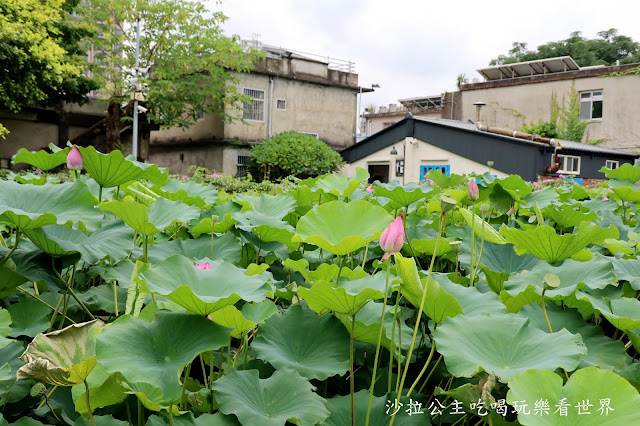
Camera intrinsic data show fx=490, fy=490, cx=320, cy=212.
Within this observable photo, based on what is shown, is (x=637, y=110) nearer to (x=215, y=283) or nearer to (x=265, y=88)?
(x=265, y=88)

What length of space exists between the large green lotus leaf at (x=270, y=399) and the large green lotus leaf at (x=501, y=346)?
15 centimetres

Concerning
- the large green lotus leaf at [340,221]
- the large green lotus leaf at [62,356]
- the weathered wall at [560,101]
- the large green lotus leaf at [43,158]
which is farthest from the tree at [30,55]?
the weathered wall at [560,101]

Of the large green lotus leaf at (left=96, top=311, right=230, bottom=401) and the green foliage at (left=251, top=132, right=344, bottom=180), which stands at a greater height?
the green foliage at (left=251, top=132, right=344, bottom=180)

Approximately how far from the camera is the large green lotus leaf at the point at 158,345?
45 centimetres

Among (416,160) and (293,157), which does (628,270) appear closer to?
(293,157)

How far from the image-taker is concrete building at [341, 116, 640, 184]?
10211 millimetres

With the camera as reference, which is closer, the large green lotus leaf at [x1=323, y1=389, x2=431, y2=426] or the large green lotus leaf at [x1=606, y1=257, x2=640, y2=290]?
the large green lotus leaf at [x1=323, y1=389, x2=431, y2=426]

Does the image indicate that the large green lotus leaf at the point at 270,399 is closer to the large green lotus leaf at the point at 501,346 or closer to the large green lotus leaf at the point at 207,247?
the large green lotus leaf at the point at 501,346

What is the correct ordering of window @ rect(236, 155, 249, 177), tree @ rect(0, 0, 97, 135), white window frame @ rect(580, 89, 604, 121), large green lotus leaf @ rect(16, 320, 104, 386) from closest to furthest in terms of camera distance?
large green lotus leaf @ rect(16, 320, 104, 386) → tree @ rect(0, 0, 97, 135) → window @ rect(236, 155, 249, 177) → white window frame @ rect(580, 89, 604, 121)

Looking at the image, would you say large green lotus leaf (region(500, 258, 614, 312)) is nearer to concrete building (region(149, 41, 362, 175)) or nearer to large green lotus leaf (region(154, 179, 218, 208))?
large green lotus leaf (region(154, 179, 218, 208))

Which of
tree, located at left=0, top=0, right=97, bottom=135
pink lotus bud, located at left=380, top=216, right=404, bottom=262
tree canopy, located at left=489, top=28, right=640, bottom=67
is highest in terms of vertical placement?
tree canopy, located at left=489, top=28, right=640, bottom=67

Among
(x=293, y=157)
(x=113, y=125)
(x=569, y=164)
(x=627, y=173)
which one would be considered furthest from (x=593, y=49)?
(x=627, y=173)

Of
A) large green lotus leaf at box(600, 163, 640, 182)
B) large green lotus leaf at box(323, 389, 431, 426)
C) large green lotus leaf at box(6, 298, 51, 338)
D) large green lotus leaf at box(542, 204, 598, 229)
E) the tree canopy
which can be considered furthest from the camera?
the tree canopy

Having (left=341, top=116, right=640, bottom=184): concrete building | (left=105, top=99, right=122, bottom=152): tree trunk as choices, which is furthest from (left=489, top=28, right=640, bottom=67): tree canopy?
(left=105, top=99, right=122, bottom=152): tree trunk
